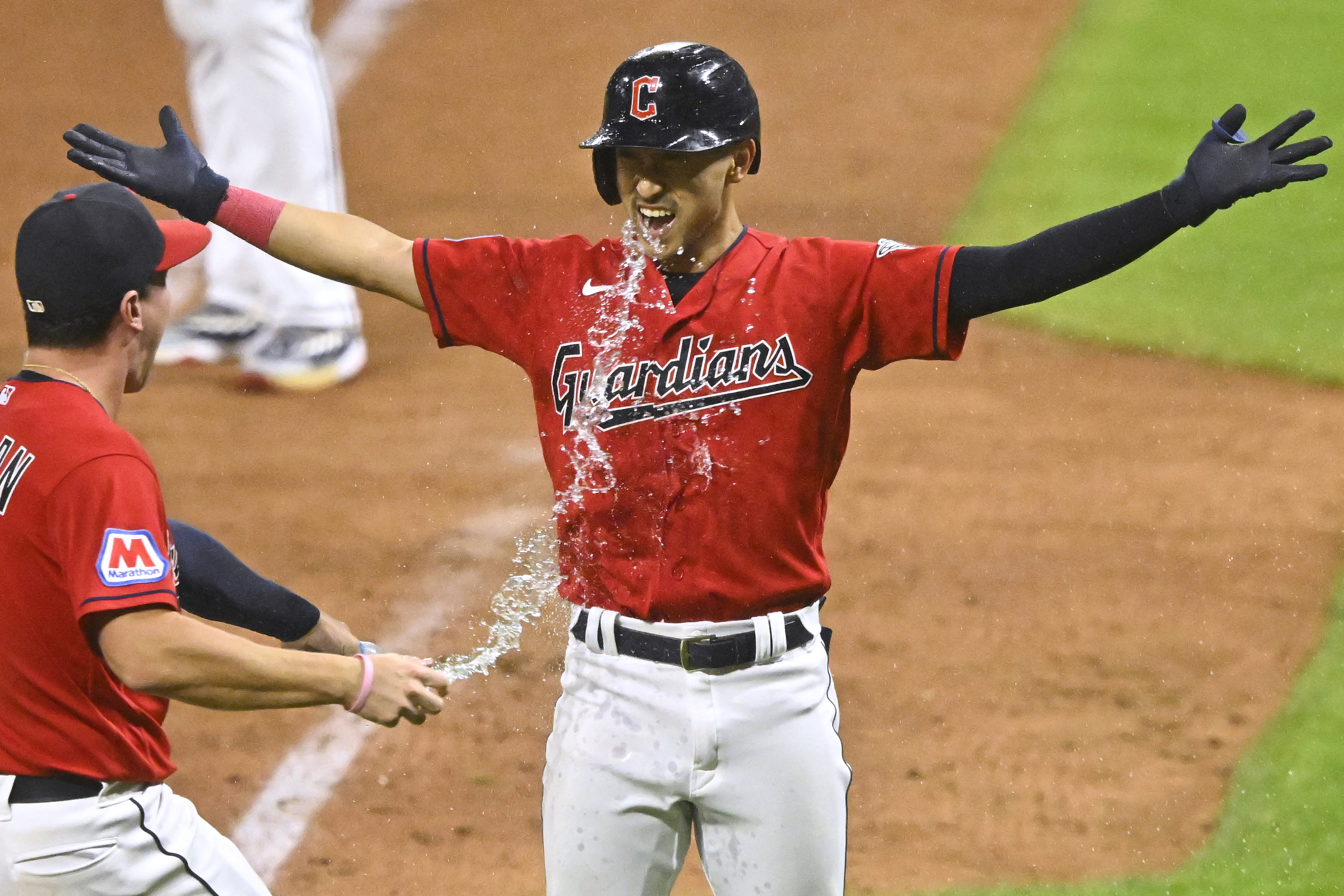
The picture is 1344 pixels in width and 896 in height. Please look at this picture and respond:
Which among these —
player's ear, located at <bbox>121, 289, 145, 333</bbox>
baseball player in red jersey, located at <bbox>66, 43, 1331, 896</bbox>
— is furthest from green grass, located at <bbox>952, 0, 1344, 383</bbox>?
player's ear, located at <bbox>121, 289, 145, 333</bbox>

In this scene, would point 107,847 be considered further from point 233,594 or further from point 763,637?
point 763,637

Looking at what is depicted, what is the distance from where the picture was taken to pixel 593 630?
2826 millimetres

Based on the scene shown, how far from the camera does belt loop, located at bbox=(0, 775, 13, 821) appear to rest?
103 inches

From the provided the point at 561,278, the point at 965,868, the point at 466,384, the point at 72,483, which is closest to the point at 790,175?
the point at 466,384

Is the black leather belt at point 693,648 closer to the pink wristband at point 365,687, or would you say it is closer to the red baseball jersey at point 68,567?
the pink wristband at point 365,687

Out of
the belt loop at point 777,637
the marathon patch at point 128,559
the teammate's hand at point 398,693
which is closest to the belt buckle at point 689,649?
the belt loop at point 777,637

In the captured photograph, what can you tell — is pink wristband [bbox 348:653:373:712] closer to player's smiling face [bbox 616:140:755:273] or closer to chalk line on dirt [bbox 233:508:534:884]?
player's smiling face [bbox 616:140:755:273]

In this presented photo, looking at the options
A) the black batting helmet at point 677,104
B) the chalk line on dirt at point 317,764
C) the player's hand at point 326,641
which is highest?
the black batting helmet at point 677,104

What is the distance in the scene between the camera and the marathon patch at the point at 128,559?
8.03 ft

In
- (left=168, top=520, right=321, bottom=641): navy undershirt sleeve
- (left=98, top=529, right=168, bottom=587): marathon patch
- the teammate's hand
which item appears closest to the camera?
(left=98, top=529, right=168, bottom=587): marathon patch

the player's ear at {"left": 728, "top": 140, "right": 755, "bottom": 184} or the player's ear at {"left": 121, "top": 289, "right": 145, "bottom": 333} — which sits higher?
the player's ear at {"left": 728, "top": 140, "right": 755, "bottom": 184}

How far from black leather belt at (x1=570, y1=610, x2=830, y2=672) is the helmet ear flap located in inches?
32.0

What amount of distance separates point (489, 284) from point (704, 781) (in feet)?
3.23

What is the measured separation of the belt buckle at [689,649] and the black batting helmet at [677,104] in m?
0.84
